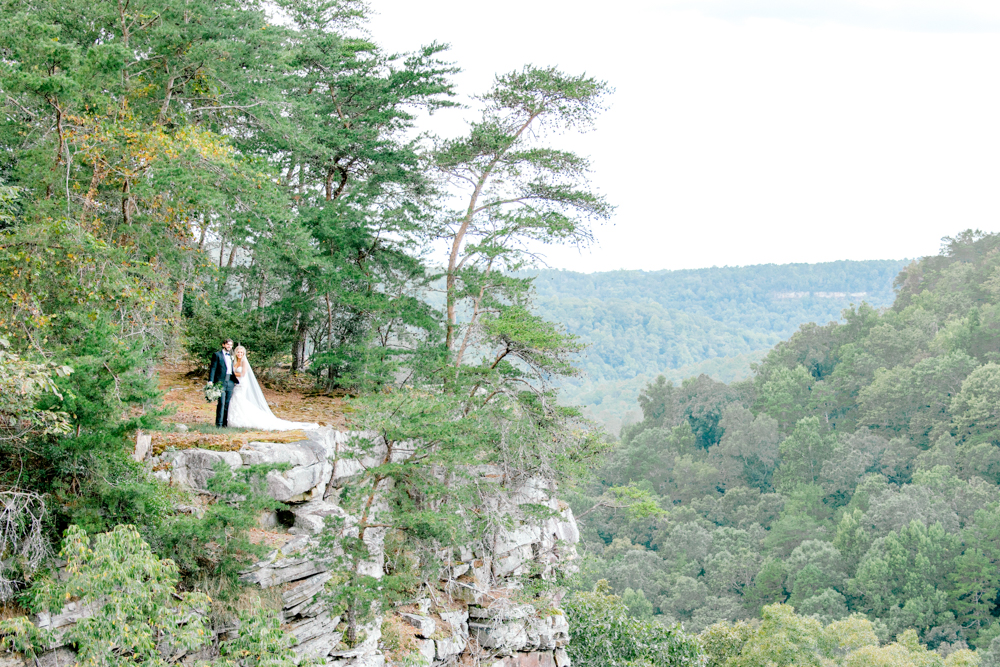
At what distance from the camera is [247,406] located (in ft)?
34.6

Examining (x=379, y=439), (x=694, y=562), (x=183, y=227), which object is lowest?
(x=694, y=562)

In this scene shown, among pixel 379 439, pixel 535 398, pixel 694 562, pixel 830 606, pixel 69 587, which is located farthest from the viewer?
pixel 694 562

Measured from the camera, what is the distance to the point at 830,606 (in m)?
32.2

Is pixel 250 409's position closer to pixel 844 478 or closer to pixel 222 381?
pixel 222 381

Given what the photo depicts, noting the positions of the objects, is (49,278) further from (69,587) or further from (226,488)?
(69,587)

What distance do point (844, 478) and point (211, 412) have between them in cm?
4145

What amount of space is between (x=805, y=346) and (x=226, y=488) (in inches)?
2322

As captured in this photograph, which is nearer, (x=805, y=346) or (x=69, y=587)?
(x=69, y=587)

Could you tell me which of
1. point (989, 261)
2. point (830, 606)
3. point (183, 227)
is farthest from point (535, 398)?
point (989, 261)

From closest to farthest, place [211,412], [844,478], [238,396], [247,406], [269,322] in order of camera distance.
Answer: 1. [238,396]
2. [247,406]
3. [211,412]
4. [269,322]
5. [844,478]

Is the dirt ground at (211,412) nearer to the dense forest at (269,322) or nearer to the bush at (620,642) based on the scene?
the dense forest at (269,322)

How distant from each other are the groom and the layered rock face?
890mm

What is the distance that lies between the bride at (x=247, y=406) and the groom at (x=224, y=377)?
0.29 ft

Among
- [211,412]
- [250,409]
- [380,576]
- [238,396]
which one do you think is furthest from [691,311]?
[238,396]
